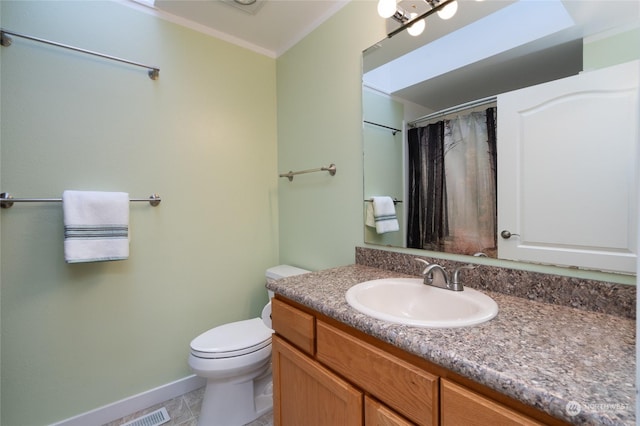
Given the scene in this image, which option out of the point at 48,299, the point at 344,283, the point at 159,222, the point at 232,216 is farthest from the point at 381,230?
the point at 48,299

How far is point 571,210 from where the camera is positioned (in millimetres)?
844

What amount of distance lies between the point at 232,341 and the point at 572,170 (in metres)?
1.57

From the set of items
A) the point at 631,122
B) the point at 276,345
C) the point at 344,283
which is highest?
the point at 631,122

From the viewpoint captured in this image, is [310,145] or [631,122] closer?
[631,122]

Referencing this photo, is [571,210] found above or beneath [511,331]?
above

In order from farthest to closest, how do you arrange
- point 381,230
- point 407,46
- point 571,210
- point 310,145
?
point 310,145, point 381,230, point 407,46, point 571,210

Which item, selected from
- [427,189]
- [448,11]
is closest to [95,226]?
[427,189]

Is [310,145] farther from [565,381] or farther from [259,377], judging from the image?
[565,381]

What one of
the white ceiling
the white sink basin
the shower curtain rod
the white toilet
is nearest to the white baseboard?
the white toilet

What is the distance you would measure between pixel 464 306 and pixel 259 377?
1.27 m

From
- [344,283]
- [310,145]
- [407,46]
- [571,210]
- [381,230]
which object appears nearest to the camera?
[571,210]

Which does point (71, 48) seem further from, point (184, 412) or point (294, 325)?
point (184, 412)

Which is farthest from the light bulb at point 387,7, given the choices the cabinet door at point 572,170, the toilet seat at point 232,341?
the toilet seat at point 232,341

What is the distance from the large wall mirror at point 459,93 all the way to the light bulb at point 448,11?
2 centimetres
